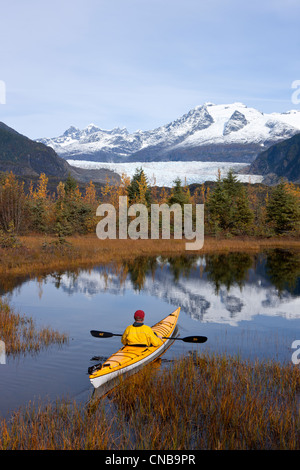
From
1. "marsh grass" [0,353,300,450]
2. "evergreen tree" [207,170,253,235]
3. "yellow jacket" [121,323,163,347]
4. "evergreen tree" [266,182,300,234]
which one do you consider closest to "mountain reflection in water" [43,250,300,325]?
"yellow jacket" [121,323,163,347]

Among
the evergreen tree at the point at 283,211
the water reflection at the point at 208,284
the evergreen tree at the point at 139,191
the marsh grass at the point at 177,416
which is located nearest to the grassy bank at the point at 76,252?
the water reflection at the point at 208,284

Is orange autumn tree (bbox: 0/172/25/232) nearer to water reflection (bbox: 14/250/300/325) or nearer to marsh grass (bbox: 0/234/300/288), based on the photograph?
marsh grass (bbox: 0/234/300/288)

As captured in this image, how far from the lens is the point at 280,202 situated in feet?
177

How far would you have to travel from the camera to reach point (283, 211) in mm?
53406

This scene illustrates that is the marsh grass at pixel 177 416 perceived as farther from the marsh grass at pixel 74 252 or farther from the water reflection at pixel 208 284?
the marsh grass at pixel 74 252

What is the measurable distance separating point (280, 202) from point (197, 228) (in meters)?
11.5

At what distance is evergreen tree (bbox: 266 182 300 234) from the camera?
5262 cm

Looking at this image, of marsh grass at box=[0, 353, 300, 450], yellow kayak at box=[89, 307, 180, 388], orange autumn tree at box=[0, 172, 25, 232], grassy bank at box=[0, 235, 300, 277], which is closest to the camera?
marsh grass at box=[0, 353, 300, 450]

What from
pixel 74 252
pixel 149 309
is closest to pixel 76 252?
pixel 74 252

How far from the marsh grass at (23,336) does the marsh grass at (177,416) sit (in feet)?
12.5

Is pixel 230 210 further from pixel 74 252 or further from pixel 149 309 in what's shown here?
pixel 149 309

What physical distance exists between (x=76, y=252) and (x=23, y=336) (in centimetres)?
1936

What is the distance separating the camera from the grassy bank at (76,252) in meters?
26.3

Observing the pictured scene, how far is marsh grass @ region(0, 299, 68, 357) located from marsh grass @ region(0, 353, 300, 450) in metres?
3.80
